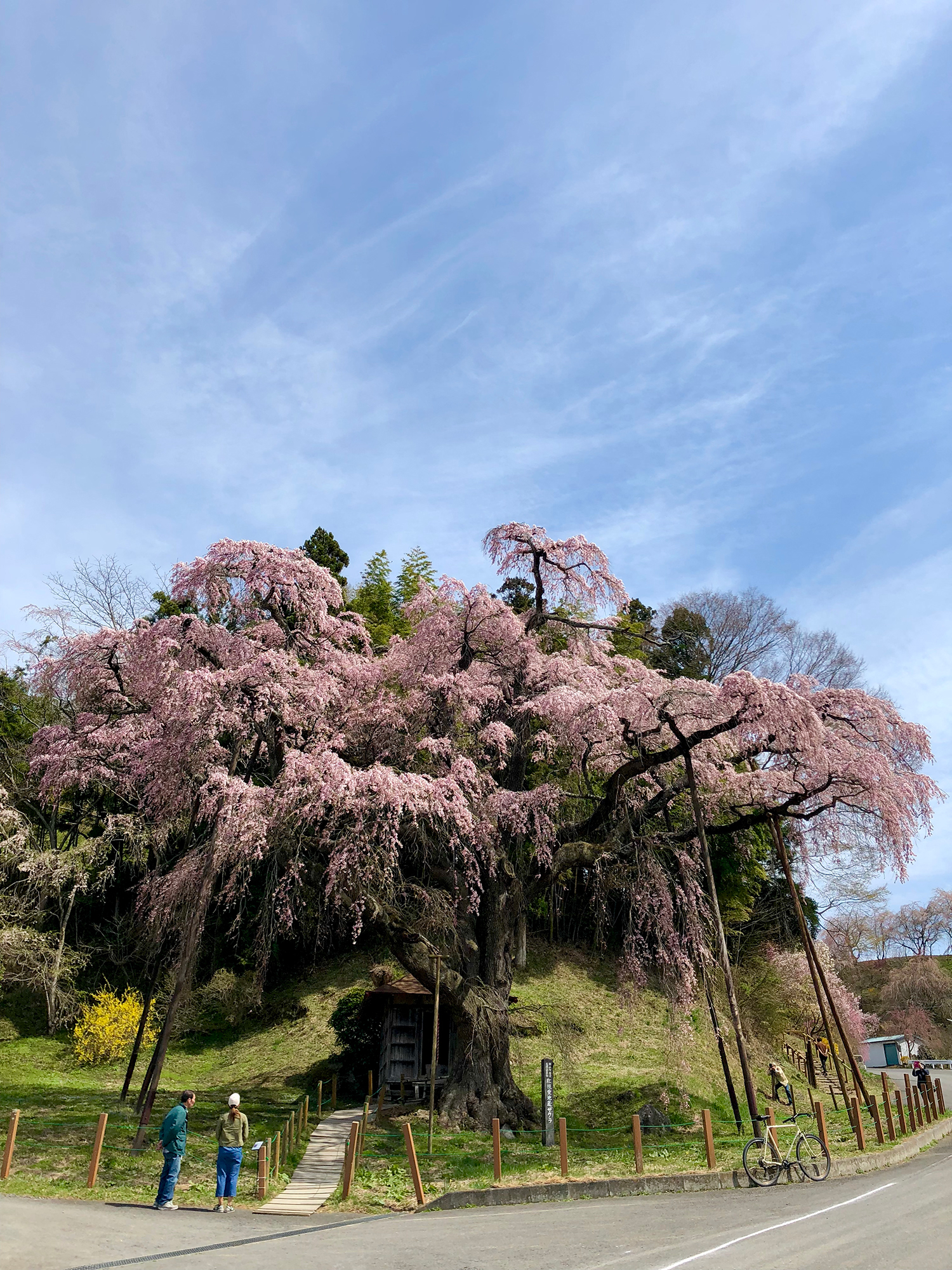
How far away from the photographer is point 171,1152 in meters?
11.5

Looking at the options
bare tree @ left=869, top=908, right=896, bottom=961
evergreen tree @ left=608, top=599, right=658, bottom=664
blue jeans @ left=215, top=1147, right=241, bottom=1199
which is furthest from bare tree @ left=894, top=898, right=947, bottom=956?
blue jeans @ left=215, top=1147, right=241, bottom=1199

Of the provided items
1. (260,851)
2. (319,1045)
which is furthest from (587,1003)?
(260,851)

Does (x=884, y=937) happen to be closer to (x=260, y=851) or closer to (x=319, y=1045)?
(x=319, y=1045)

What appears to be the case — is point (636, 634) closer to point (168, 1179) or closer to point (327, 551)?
point (168, 1179)

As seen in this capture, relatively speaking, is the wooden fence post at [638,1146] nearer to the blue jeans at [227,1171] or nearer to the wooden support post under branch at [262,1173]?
the wooden support post under branch at [262,1173]

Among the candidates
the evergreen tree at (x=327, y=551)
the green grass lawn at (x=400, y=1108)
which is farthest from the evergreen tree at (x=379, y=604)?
the green grass lawn at (x=400, y=1108)

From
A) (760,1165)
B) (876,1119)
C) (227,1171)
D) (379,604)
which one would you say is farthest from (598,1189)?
(379,604)

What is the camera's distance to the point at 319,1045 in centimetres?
2767

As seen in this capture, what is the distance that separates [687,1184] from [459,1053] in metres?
5.73

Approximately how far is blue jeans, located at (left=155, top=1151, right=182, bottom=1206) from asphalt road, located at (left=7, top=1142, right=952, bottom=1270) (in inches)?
12.0

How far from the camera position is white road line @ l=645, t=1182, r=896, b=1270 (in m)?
7.83

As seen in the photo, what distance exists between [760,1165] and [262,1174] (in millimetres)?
7755

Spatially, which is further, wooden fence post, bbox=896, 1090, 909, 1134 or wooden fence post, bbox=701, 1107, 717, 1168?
wooden fence post, bbox=896, 1090, 909, 1134

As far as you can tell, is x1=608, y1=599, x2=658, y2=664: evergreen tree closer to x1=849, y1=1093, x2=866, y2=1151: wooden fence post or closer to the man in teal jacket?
x1=849, y1=1093, x2=866, y2=1151: wooden fence post
